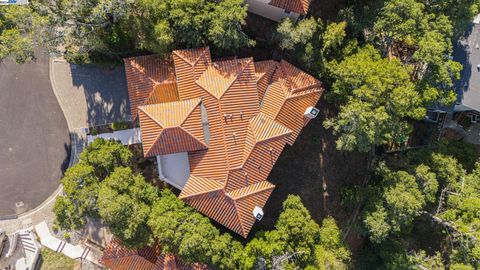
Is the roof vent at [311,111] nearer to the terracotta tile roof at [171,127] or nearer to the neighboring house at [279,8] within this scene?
the neighboring house at [279,8]

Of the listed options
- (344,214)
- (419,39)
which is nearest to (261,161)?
(344,214)

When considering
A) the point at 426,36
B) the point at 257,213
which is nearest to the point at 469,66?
the point at 426,36

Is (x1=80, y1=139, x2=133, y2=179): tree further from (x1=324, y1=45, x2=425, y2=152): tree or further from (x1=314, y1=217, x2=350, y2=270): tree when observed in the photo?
(x1=314, y1=217, x2=350, y2=270): tree

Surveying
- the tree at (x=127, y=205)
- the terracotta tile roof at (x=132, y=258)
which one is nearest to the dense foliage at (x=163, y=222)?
the tree at (x=127, y=205)

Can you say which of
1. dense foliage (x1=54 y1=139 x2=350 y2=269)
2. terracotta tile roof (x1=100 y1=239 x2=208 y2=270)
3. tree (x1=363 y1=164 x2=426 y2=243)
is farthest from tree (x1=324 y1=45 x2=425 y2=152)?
terracotta tile roof (x1=100 y1=239 x2=208 y2=270)

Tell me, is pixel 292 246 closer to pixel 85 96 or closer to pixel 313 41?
pixel 313 41

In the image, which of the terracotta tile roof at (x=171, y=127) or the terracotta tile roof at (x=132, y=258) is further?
the terracotta tile roof at (x=132, y=258)
